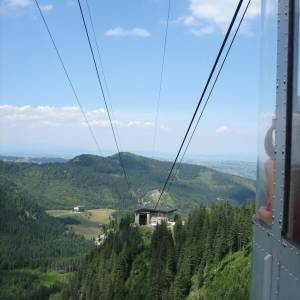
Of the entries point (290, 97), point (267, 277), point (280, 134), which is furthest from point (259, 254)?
point (290, 97)

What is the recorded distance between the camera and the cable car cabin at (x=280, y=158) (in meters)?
3.11

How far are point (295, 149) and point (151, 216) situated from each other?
130 meters

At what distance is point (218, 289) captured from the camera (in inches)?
2995

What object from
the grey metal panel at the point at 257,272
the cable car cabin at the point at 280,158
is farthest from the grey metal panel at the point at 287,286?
the grey metal panel at the point at 257,272

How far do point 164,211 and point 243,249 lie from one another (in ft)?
150

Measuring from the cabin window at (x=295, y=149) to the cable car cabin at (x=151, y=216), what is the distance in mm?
125363

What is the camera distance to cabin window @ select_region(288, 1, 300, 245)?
10.2 ft

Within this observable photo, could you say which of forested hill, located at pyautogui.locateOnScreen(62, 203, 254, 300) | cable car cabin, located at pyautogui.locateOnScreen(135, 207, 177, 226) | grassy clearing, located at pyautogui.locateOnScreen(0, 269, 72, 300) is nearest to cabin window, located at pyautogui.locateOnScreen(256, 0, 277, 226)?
forested hill, located at pyautogui.locateOnScreen(62, 203, 254, 300)

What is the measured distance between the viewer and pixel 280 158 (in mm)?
3320

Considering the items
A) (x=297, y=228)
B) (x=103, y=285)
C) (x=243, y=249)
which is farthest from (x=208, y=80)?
(x=103, y=285)

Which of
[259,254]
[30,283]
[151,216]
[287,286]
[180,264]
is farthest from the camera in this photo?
[30,283]

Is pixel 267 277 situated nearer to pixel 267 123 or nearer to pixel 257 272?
pixel 257 272

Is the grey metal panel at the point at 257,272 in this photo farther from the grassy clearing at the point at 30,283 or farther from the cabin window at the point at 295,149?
the grassy clearing at the point at 30,283

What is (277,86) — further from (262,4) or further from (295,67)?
(262,4)
